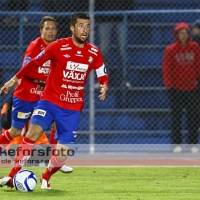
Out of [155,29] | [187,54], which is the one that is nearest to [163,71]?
[187,54]

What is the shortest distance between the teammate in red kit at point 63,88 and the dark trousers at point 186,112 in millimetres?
5415

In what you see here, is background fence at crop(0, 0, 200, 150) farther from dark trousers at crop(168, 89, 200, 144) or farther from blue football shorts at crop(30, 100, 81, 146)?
blue football shorts at crop(30, 100, 81, 146)

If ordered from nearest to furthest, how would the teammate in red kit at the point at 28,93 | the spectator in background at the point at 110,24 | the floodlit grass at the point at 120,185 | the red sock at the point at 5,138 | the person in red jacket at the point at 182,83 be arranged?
the floodlit grass at the point at 120,185
the teammate in red kit at the point at 28,93
the red sock at the point at 5,138
the person in red jacket at the point at 182,83
the spectator in background at the point at 110,24

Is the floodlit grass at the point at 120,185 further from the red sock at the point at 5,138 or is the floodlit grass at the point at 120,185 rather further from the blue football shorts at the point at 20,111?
the blue football shorts at the point at 20,111

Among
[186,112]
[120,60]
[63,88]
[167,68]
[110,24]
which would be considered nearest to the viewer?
[63,88]

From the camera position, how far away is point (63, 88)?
30.6 ft

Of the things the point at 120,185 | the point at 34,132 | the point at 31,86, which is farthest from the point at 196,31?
the point at 34,132

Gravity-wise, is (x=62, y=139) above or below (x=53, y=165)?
above

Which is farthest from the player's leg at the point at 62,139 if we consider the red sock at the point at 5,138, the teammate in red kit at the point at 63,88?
the red sock at the point at 5,138

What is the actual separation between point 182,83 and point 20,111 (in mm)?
4483

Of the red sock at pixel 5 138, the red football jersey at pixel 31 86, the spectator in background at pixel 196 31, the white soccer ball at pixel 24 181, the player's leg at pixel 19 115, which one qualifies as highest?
the spectator in background at pixel 196 31

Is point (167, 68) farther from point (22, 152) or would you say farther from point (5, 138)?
point (22, 152)

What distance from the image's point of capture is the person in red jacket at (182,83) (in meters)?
14.5

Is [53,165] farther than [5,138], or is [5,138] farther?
[5,138]
